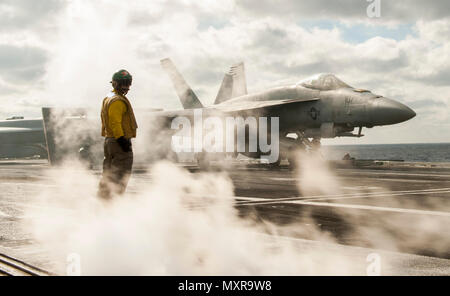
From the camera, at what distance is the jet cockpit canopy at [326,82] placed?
23.0 m

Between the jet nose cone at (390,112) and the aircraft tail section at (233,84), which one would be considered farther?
the aircraft tail section at (233,84)

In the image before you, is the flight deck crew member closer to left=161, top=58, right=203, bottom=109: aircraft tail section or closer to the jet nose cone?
the jet nose cone

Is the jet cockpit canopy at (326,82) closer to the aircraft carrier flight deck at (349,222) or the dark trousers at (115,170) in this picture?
the aircraft carrier flight deck at (349,222)

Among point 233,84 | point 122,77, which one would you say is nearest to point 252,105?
point 233,84

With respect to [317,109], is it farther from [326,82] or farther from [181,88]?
[181,88]

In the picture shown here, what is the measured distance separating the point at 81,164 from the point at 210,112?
26.5 ft

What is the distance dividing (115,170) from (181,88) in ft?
A: 85.8

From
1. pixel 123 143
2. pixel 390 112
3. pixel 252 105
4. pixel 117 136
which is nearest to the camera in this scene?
pixel 117 136

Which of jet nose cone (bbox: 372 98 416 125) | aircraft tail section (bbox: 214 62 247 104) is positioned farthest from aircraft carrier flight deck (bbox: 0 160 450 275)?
aircraft tail section (bbox: 214 62 247 104)

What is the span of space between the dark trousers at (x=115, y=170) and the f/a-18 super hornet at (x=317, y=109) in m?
16.3

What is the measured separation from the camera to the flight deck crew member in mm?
6621

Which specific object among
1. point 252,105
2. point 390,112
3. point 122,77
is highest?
point 252,105

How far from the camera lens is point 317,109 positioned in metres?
22.8

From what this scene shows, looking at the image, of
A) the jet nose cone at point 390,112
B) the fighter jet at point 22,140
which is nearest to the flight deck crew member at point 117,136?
the jet nose cone at point 390,112
